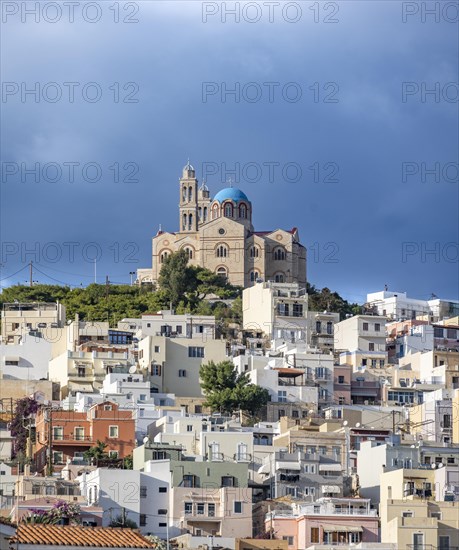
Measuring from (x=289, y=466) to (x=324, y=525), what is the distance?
1004cm

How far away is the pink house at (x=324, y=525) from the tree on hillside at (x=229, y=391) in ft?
68.7

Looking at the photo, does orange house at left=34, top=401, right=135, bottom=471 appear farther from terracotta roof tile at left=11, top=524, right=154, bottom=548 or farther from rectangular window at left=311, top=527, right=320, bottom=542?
terracotta roof tile at left=11, top=524, right=154, bottom=548

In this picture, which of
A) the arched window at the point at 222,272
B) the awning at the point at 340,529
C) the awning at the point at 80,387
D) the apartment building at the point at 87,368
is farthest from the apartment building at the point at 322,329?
the awning at the point at 340,529

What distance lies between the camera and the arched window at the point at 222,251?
120562 millimetres

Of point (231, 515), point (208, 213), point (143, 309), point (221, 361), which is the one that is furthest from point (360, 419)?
point (208, 213)

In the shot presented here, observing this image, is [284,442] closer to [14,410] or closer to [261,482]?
[261,482]

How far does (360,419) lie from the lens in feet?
273

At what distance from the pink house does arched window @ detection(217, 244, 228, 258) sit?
5893 cm

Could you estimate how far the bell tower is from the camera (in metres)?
128

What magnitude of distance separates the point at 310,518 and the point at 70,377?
30.6 m

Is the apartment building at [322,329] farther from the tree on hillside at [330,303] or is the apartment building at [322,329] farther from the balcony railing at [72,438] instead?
the balcony railing at [72,438]

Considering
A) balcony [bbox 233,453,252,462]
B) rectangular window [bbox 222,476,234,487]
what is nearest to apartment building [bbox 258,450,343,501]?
balcony [bbox 233,453,252,462]

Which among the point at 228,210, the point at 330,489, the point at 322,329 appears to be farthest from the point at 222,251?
the point at 330,489

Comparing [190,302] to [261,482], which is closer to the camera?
[261,482]
